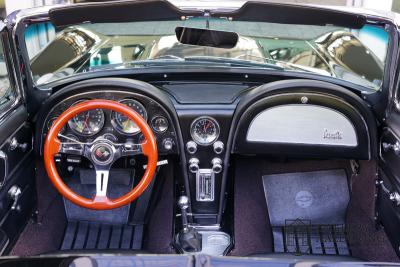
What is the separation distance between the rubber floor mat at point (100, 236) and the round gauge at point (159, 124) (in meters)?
0.71

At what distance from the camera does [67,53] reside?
379 centimetres

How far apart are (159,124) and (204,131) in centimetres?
25

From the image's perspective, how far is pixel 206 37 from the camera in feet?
8.11

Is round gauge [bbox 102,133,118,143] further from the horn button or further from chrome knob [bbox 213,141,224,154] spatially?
chrome knob [bbox 213,141,224,154]

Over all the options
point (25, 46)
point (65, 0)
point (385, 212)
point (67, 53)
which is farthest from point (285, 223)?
point (65, 0)

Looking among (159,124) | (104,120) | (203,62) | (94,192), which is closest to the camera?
(104,120)

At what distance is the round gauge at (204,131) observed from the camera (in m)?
2.61

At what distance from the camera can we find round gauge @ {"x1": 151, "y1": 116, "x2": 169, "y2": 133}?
2553 mm

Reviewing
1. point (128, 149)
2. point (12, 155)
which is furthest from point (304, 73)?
point (12, 155)

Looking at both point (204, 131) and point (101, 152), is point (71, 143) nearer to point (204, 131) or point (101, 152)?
point (101, 152)

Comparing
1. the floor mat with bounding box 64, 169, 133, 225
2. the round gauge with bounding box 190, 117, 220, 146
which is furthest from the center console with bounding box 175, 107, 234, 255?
the floor mat with bounding box 64, 169, 133, 225

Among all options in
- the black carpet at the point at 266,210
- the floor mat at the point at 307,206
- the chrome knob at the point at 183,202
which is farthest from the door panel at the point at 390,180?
the chrome knob at the point at 183,202

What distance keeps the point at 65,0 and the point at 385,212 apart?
5.90 metres

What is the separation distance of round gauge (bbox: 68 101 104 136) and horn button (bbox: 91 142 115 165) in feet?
0.33
